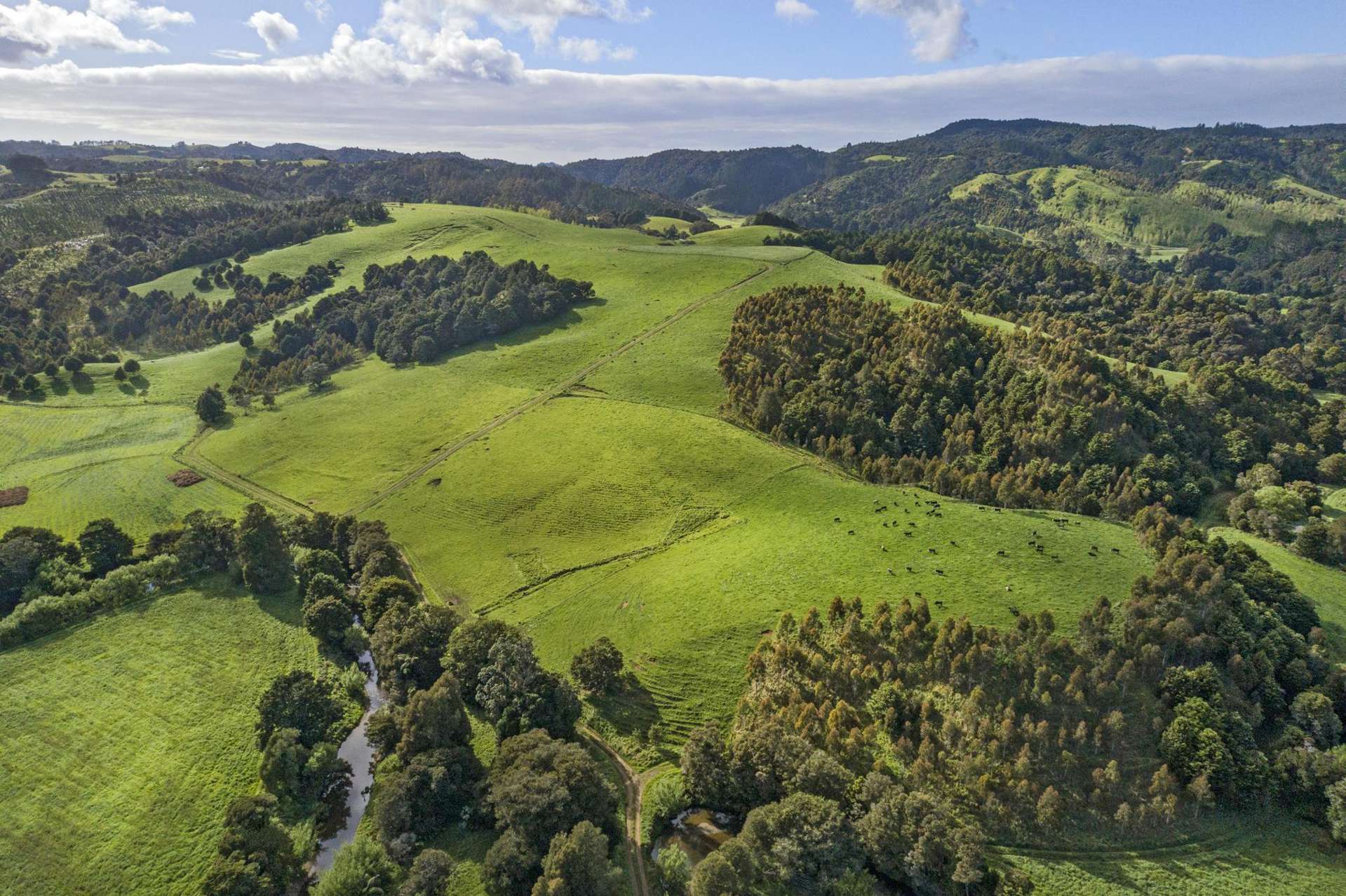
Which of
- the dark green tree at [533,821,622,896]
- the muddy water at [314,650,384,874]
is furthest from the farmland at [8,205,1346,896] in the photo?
the dark green tree at [533,821,622,896]

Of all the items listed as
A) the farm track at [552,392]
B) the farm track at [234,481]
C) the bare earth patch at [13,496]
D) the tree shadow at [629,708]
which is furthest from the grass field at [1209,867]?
the bare earth patch at [13,496]

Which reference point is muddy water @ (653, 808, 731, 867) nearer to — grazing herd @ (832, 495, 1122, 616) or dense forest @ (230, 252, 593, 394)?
grazing herd @ (832, 495, 1122, 616)

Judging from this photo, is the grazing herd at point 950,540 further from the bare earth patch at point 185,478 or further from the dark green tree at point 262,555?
the bare earth patch at point 185,478

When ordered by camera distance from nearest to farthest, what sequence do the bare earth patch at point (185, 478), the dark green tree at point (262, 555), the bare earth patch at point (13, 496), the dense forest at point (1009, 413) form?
the dark green tree at point (262, 555) < the dense forest at point (1009, 413) < the bare earth patch at point (13, 496) < the bare earth patch at point (185, 478)

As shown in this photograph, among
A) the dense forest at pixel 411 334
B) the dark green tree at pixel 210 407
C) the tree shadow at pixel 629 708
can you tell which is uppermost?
the dense forest at pixel 411 334

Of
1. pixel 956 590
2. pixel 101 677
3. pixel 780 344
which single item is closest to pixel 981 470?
pixel 956 590

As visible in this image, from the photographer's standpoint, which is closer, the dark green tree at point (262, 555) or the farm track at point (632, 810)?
the farm track at point (632, 810)
